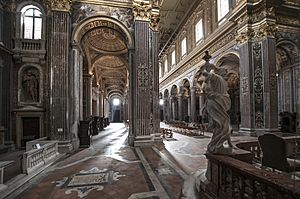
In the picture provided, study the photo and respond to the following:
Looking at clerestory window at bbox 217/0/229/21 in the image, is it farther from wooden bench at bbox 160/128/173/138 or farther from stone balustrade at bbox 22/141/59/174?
stone balustrade at bbox 22/141/59/174

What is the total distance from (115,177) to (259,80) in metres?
11.2

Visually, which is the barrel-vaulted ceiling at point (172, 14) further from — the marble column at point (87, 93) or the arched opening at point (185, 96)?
the marble column at point (87, 93)

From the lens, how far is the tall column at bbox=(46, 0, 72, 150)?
887cm

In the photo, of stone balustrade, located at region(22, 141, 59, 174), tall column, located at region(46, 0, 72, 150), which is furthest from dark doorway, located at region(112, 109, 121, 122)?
stone balustrade, located at region(22, 141, 59, 174)

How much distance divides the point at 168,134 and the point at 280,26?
35.8ft

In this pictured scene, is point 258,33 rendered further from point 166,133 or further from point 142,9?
point 166,133

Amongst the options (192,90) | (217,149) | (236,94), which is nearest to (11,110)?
(217,149)

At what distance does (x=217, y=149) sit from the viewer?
129 inches

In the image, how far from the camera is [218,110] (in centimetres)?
335

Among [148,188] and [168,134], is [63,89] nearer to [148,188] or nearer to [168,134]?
[148,188]

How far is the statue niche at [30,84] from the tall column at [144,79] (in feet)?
17.6

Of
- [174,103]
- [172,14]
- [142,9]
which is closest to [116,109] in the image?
[174,103]

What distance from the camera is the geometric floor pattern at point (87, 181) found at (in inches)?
171

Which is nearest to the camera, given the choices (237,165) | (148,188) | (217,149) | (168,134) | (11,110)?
(237,165)
